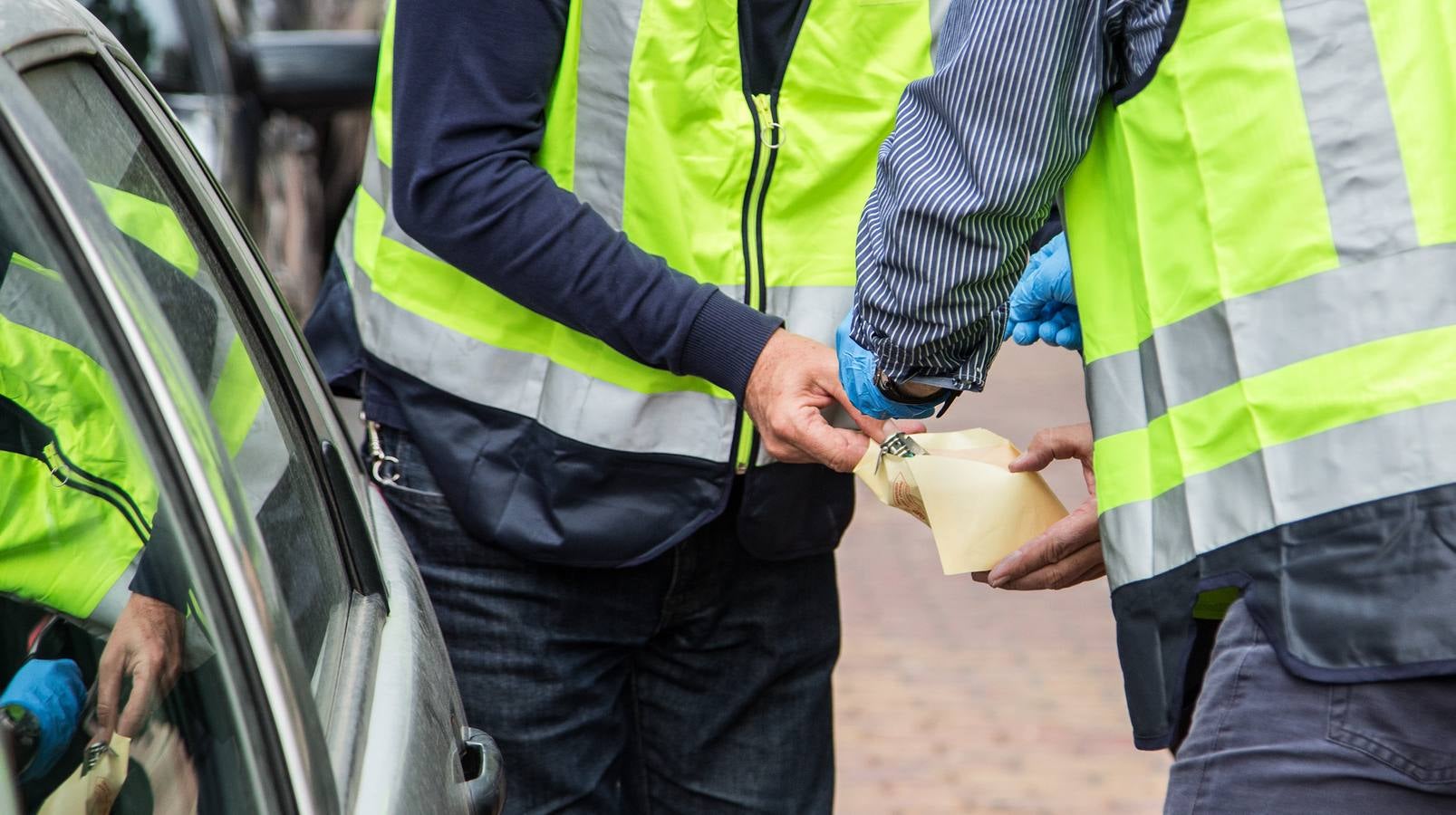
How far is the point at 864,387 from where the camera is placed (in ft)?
6.59

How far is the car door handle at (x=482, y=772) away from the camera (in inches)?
64.3

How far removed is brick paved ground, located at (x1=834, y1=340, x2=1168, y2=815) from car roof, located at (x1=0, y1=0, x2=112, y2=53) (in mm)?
3160

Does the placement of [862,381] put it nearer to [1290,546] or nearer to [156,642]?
[1290,546]

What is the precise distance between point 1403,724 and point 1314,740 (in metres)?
0.07

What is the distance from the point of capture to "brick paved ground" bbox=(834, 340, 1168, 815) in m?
4.32

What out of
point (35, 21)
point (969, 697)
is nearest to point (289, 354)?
point (35, 21)

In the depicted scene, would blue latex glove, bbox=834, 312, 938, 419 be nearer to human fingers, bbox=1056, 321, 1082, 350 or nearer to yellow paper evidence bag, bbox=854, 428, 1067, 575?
yellow paper evidence bag, bbox=854, 428, 1067, 575

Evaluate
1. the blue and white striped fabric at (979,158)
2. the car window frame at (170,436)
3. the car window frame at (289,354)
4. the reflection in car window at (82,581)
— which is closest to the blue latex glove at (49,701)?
the reflection in car window at (82,581)

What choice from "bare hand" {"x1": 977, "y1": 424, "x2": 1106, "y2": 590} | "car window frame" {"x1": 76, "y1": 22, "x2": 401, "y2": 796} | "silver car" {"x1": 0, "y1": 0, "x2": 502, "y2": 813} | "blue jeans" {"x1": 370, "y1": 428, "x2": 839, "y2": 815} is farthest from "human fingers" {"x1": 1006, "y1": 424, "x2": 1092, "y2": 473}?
"silver car" {"x1": 0, "y1": 0, "x2": 502, "y2": 813}

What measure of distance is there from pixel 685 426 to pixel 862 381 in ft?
1.06

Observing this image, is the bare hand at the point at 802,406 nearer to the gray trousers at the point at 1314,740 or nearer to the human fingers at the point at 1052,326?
the human fingers at the point at 1052,326

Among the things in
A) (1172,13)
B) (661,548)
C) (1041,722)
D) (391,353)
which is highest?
(1172,13)

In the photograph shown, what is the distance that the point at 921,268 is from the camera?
1679mm

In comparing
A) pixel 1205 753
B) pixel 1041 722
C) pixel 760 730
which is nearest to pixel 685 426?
Result: pixel 760 730
